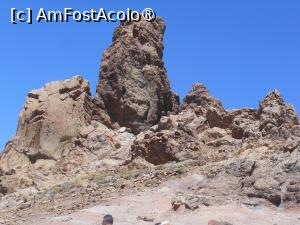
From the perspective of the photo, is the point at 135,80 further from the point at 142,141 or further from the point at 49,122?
the point at 142,141

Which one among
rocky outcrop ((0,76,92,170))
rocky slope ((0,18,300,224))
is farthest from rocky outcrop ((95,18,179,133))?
rocky outcrop ((0,76,92,170))

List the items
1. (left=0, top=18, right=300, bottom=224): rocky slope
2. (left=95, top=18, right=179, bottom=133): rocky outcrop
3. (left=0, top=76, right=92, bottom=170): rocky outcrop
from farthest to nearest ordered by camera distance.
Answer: (left=95, top=18, right=179, bottom=133): rocky outcrop < (left=0, top=76, right=92, bottom=170): rocky outcrop < (left=0, top=18, right=300, bottom=224): rocky slope

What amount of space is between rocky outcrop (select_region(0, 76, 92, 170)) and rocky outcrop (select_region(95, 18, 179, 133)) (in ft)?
5.55

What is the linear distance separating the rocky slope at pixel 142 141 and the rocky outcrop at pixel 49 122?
0.21 ft

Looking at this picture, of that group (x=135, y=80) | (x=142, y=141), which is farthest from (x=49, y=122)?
(x=142, y=141)

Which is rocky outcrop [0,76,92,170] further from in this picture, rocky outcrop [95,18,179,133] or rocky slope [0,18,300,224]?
rocky outcrop [95,18,179,133]

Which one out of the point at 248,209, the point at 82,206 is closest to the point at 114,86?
the point at 82,206

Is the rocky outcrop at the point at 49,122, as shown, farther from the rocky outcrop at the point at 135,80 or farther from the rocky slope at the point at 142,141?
the rocky outcrop at the point at 135,80

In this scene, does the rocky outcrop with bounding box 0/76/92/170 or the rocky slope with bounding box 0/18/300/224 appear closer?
the rocky slope with bounding box 0/18/300/224

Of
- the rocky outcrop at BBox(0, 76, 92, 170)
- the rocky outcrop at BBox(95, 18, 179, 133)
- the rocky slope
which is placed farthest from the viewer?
the rocky outcrop at BBox(95, 18, 179, 133)

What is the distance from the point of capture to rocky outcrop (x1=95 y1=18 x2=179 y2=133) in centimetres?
3459

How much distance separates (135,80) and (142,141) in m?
9.76

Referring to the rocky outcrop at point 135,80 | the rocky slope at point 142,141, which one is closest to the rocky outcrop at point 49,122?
the rocky slope at point 142,141

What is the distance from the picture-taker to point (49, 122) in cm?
3281
